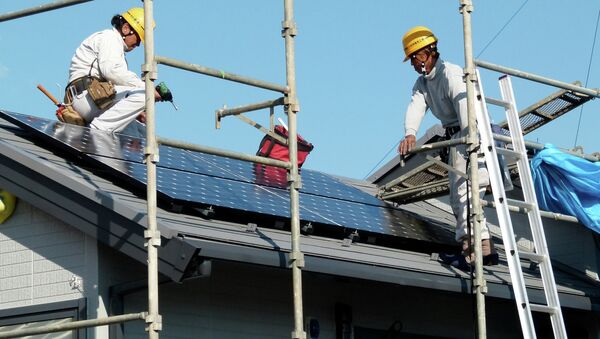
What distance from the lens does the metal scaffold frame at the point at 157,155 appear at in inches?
329

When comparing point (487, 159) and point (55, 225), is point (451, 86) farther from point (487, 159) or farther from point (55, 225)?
point (55, 225)

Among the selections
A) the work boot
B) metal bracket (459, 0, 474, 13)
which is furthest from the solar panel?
metal bracket (459, 0, 474, 13)

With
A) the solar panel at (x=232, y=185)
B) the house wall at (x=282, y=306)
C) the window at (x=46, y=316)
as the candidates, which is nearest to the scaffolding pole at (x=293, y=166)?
the house wall at (x=282, y=306)

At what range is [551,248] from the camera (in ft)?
43.6

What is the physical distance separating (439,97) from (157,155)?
409 cm

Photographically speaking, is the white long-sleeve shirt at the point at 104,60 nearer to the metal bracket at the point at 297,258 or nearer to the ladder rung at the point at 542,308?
the metal bracket at the point at 297,258

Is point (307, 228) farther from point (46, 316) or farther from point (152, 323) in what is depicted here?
point (152, 323)

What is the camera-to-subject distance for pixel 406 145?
1166 centimetres

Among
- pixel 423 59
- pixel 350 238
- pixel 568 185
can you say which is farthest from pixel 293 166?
pixel 568 185

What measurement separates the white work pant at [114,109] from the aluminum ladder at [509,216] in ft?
10.8

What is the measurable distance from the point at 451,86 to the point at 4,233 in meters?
4.33

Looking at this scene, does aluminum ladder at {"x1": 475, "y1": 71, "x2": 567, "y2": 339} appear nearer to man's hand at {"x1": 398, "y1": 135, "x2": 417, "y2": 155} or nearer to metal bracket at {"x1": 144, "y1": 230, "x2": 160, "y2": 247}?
man's hand at {"x1": 398, "y1": 135, "x2": 417, "y2": 155}

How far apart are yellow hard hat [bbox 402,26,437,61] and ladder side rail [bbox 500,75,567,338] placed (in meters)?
0.89

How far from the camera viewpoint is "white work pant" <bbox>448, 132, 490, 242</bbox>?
11.3 metres
